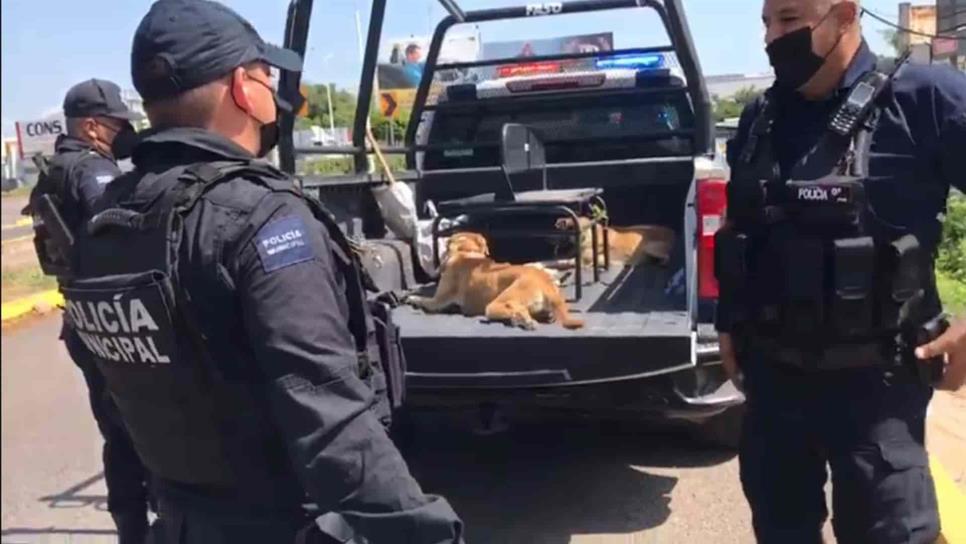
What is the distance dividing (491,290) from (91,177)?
1730 mm

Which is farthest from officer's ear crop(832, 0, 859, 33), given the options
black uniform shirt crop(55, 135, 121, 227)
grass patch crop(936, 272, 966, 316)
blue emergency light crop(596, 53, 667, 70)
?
grass patch crop(936, 272, 966, 316)

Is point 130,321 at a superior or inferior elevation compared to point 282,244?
inferior

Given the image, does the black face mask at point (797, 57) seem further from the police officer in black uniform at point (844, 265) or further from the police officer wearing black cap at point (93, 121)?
the police officer wearing black cap at point (93, 121)

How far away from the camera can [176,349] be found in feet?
5.24

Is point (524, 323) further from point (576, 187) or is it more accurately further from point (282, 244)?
point (282, 244)

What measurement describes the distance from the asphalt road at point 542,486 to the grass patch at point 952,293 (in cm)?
204

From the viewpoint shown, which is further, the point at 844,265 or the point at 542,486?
the point at 542,486

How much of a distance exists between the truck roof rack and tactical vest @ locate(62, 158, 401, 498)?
1.83 meters

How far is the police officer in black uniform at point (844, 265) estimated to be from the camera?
221cm

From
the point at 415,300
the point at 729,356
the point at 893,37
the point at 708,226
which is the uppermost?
the point at 893,37

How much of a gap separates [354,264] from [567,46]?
5417mm

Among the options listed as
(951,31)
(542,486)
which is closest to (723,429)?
(542,486)

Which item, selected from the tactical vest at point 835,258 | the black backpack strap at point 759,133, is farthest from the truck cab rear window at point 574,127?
the tactical vest at point 835,258

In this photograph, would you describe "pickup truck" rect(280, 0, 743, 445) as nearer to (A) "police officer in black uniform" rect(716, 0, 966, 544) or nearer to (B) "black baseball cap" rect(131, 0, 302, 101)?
(A) "police officer in black uniform" rect(716, 0, 966, 544)
